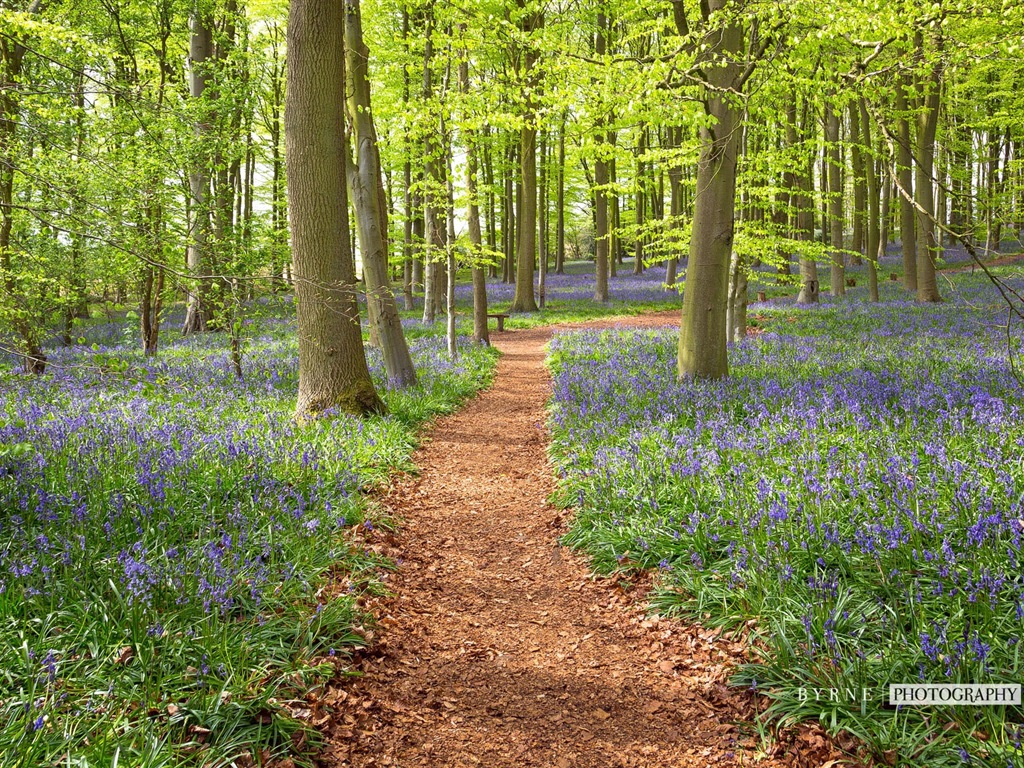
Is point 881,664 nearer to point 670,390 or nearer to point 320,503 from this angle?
point 320,503

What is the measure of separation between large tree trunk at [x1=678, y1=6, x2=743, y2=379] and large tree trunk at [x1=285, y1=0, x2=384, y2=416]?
5.08 meters

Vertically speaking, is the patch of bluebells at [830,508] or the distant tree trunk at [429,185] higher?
the distant tree trunk at [429,185]

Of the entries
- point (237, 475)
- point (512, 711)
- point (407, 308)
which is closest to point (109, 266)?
point (237, 475)

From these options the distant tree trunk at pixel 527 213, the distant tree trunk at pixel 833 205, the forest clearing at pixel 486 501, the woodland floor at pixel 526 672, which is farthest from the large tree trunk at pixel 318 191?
the distant tree trunk at pixel 833 205

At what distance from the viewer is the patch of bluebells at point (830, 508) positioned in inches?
126

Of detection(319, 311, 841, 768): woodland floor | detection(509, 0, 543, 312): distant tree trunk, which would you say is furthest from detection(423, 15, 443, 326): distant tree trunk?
detection(319, 311, 841, 768): woodland floor

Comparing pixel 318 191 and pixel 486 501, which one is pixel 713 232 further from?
pixel 318 191

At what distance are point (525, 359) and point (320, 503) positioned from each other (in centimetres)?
1079

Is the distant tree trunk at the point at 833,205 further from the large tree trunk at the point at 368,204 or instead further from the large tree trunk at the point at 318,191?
the large tree trunk at the point at 318,191

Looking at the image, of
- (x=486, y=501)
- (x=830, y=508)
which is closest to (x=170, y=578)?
(x=486, y=501)

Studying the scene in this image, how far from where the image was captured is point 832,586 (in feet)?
11.2

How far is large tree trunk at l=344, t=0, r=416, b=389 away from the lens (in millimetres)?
10156

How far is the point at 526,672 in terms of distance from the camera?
383cm

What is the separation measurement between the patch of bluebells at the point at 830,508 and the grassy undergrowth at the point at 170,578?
2.26 metres
